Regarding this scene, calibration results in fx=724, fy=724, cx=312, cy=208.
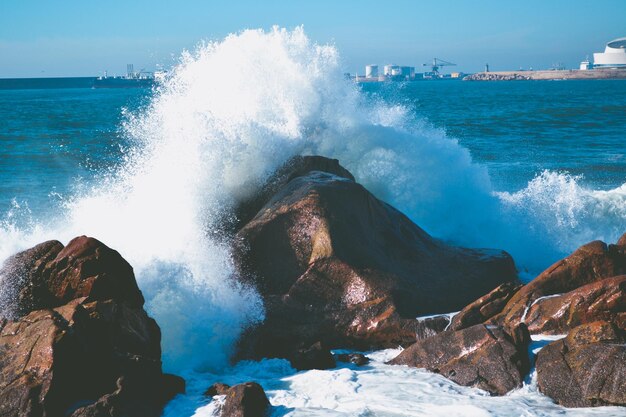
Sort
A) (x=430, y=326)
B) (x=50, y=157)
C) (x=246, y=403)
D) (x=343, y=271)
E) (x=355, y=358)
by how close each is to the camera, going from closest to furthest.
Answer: (x=246, y=403) < (x=355, y=358) < (x=430, y=326) < (x=343, y=271) < (x=50, y=157)

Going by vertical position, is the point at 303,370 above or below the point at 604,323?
below

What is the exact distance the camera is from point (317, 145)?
12.1 metres

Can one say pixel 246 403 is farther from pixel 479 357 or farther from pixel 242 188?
pixel 242 188

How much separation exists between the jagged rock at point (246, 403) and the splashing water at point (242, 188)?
1.43 meters

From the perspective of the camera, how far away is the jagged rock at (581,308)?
640 cm

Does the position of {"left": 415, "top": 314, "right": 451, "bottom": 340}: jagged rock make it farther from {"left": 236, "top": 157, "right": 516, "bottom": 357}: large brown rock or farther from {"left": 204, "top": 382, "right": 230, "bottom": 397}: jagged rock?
{"left": 204, "top": 382, "right": 230, "bottom": 397}: jagged rock

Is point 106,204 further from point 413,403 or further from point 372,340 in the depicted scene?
point 413,403

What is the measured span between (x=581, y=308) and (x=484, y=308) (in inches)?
36.9

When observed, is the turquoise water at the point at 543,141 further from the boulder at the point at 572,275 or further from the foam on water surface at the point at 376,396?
the foam on water surface at the point at 376,396

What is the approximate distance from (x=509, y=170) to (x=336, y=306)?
12685 mm

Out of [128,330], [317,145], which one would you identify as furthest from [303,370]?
[317,145]

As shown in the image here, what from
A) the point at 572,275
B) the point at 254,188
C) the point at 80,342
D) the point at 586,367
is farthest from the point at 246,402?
the point at 254,188

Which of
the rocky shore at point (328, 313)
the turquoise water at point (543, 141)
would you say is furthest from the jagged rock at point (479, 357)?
the turquoise water at point (543, 141)

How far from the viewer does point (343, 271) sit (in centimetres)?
762
